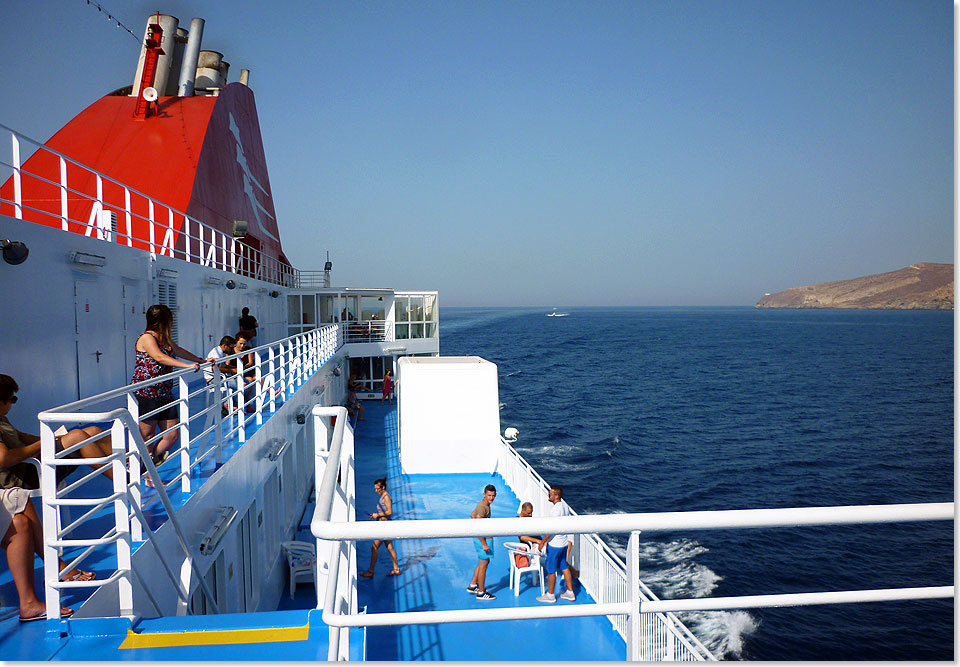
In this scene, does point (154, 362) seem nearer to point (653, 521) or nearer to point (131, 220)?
point (653, 521)

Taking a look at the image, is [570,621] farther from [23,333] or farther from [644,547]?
[644,547]

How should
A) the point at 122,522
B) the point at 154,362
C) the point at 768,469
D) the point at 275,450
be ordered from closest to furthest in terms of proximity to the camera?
the point at 122,522 < the point at 154,362 < the point at 275,450 < the point at 768,469

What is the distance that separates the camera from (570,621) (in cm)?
676

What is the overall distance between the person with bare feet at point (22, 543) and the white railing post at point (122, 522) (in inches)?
9.9

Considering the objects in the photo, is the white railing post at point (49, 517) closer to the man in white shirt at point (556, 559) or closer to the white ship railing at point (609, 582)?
the white ship railing at point (609, 582)

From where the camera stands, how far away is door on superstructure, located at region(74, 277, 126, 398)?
264 inches

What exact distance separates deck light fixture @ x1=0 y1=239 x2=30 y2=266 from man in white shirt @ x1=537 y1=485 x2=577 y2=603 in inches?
222

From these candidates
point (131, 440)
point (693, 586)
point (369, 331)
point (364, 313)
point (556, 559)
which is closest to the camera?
point (131, 440)

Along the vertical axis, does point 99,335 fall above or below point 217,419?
above

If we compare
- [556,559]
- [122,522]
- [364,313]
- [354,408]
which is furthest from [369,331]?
[122,522]

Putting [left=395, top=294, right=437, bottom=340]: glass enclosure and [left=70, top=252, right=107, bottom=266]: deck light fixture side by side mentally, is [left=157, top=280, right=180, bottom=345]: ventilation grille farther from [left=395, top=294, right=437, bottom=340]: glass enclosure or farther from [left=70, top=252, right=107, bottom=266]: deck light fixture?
[left=395, top=294, right=437, bottom=340]: glass enclosure

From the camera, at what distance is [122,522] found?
3189 mm

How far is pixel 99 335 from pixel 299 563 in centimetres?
381

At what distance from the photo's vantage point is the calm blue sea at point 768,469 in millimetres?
13992
